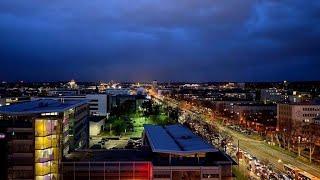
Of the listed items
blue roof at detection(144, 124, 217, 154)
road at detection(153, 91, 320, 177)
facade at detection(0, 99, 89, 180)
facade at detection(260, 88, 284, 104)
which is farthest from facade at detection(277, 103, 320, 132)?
facade at detection(0, 99, 89, 180)

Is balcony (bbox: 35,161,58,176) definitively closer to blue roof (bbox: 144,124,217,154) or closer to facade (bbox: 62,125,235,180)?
facade (bbox: 62,125,235,180)

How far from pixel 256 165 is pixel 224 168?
946 cm

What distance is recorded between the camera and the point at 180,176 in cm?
2747

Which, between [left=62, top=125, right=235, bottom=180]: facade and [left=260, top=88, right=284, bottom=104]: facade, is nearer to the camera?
[left=62, top=125, right=235, bottom=180]: facade

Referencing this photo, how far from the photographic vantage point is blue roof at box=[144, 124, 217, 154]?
29.2m

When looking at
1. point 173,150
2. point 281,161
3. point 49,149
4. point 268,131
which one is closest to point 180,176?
point 173,150

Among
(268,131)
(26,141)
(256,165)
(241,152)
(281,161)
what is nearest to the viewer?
(26,141)

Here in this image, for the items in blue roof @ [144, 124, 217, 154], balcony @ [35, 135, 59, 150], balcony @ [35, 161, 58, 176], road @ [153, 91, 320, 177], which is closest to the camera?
balcony @ [35, 161, 58, 176]

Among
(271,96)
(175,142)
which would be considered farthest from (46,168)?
(271,96)

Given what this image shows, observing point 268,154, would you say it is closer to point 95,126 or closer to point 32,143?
point 32,143

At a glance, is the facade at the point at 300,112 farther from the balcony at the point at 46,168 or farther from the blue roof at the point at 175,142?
the balcony at the point at 46,168

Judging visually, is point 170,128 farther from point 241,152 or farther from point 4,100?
point 4,100

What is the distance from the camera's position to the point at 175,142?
32875 millimetres

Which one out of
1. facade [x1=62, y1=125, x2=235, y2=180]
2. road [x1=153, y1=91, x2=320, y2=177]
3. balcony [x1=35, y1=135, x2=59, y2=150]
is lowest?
road [x1=153, y1=91, x2=320, y2=177]
